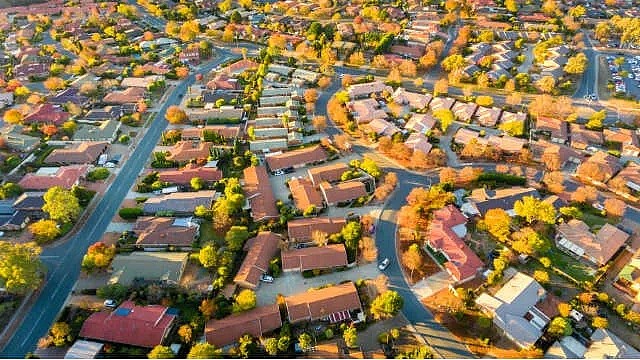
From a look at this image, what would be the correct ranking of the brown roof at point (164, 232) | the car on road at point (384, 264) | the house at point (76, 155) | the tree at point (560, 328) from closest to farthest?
1. the tree at point (560, 328)
2. the car on road at point (384, 264)
3. the brown roof at point (164, 232)
4. the house at point (76, 155)

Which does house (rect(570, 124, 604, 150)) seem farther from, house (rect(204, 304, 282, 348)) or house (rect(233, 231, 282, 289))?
house (rect(204, 304, 282, 348))

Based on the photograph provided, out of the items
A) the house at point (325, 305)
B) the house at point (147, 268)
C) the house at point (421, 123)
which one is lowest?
the house at point (325, 305)

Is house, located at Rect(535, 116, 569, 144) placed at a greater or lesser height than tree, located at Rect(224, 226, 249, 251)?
greater

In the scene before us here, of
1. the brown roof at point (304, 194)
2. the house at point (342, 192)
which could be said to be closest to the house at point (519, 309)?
the house at point (342, 192)

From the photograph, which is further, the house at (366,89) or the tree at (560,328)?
the house at (366,89)

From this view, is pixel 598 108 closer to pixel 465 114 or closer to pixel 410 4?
pixel 465 114

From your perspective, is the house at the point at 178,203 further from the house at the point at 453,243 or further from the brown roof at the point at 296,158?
the house at the point at 453,243

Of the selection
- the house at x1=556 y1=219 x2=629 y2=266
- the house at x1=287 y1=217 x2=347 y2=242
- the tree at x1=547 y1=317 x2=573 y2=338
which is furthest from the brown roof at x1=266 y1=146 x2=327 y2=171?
the tree at x1=547 y1=317 x2=573 y2=338

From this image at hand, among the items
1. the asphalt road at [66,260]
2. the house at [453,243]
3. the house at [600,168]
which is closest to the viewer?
the asphalt road at [66,260]
